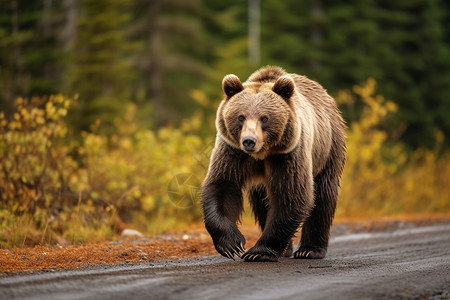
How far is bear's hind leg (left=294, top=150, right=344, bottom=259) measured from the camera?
6516 millimetres

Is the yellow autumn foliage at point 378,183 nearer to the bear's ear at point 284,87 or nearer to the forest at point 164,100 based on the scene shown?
the forest at point 164,100

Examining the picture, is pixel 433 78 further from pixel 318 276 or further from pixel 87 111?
pixel 318 276

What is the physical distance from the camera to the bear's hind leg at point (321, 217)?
21.4ft

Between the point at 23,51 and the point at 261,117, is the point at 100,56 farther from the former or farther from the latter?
the point at 261,117

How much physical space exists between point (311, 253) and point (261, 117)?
1.72 metres

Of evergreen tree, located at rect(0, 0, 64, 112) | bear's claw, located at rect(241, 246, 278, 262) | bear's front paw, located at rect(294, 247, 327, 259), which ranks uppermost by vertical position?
evergreen tree, located at rect(0, 0, 64, 112)

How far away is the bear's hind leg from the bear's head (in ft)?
4.11

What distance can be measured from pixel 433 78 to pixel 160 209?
20042 millimetres

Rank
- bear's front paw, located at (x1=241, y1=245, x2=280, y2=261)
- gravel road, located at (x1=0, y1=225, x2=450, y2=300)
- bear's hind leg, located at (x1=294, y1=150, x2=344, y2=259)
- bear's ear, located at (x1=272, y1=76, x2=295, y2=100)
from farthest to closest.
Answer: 1. bear's hind leg, located at (x1=294, y1=150, x2=344, y2=259)
2. bear's ear, located at (x1=272, y1=76, x2=295, y2=100)
3. bear's front paw, located at (x1=241, y1=245, x2=280, y2=261)
4. gravel road, located at (x1=0, y1=225, x2=450, y2=300)

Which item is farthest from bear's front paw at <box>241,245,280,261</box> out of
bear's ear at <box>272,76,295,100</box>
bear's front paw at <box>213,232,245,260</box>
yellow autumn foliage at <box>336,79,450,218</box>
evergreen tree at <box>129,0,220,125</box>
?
evergreen tree at <box>129,0,220,125</box>

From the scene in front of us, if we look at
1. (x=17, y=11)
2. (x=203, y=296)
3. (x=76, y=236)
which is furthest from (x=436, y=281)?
(x=17, y=11)


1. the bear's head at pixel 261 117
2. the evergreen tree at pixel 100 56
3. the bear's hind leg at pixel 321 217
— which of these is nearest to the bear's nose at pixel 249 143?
the bear's head at pixel 261 117

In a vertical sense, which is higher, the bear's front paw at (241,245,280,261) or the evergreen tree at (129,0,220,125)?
the evergreen tree at (129,0,220,125)

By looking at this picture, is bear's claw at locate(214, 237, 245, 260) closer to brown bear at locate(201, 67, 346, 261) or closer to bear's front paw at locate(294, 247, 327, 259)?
brown bear at locate(201, 67, 346, 261)
